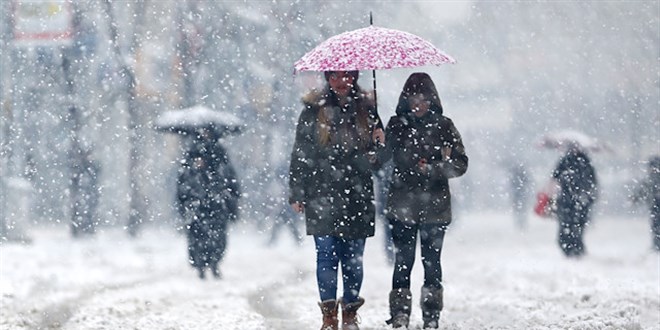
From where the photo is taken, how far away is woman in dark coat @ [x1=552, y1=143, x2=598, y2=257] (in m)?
13.8

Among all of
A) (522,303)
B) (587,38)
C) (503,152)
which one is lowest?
(522,303)

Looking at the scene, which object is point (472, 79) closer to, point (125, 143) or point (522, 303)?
point (125, 143)

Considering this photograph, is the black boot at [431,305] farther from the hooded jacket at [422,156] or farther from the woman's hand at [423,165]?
the woman's hand at [423,165]

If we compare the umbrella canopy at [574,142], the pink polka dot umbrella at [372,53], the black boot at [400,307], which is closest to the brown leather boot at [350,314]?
the black boot at [400,307]

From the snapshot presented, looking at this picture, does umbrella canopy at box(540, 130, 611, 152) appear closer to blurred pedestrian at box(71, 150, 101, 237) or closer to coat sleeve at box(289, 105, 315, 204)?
coat sleeve at box(289, 105, 315, 204)

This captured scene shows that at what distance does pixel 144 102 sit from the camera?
82.0 ft

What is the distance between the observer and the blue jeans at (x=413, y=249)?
24.3 ft

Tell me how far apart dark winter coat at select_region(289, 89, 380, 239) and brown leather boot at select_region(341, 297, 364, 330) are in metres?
0.43

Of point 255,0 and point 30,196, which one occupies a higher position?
point 255,0

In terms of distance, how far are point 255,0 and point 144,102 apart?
121 inches

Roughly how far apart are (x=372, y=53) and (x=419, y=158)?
759mm

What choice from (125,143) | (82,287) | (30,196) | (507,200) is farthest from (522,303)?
(507,200)

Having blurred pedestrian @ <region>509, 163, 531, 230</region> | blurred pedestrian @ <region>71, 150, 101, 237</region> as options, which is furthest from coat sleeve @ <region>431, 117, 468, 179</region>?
blurred pedestrian @ <region>509, 163, 531, 230</region>

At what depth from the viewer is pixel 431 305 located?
7531mm
